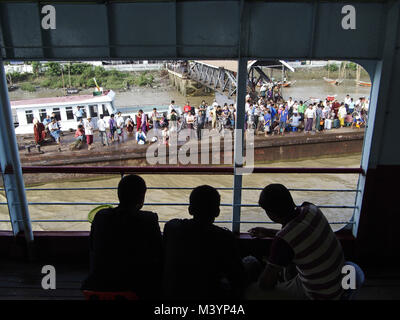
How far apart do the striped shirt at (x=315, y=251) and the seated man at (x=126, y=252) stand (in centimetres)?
62

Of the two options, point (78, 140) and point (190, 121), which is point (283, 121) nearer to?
point (190, 121)

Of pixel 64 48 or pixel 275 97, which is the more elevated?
pixel 64 48

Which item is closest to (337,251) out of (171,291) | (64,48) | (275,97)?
(171,291)

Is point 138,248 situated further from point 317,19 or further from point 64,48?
point 317,19

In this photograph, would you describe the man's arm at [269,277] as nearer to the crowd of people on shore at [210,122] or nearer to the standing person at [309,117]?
the crowd of people on shore at [210,122]

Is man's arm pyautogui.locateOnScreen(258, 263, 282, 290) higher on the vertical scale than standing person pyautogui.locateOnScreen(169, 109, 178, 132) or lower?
higher

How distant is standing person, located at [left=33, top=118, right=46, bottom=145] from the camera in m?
14.5

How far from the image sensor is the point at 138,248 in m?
1.66

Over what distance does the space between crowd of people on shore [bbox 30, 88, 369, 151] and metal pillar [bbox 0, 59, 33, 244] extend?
11305 mm

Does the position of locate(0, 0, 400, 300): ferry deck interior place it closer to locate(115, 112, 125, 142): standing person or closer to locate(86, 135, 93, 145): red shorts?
locate(86, 135, 93, 145): red shorts

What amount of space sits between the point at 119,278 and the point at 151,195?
1166cm

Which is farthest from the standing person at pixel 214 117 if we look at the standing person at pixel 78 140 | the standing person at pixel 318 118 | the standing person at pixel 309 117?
the standing person at pixel 78 140

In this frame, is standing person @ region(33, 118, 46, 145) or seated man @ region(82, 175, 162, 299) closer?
seated man @ region(82, 175, 162, 299)

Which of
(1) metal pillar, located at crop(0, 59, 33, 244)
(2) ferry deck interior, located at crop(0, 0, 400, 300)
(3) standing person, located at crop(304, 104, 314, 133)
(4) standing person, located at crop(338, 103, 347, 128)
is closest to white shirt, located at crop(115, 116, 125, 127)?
(3) standing person, located at crop(304, 104, 314, 133)
